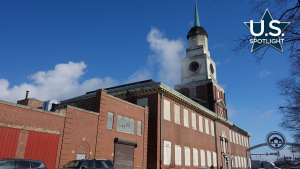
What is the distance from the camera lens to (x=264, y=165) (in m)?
56.7

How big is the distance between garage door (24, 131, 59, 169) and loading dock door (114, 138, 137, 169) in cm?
615

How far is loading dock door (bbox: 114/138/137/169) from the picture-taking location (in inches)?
822

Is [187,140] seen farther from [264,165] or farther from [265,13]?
[264,165]

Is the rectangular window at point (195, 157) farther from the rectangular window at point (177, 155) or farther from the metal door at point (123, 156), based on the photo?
the metal door at point (123, 156)

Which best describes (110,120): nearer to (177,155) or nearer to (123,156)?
(123,156)

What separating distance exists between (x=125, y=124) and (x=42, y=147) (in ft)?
28.2

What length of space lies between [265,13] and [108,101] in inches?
611

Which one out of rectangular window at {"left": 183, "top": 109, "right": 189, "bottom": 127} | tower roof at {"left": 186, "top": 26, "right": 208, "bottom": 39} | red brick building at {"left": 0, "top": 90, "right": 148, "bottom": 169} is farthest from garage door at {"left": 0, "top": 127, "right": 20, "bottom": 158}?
tower roof at {"left": 186, "top": 26, "right": 208, "bottom": 39}

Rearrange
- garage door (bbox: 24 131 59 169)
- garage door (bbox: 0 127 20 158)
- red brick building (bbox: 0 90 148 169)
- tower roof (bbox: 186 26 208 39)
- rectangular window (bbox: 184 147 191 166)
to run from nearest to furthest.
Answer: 1. garage door (bbox: 0 127 20 158)
2. red brick building (bbox: 0 90 148 169)
3. garage door (bbox: 24 131 59 169)
4. rectangular window (bbox: 184 147 191 166)
5. tower roof (bbox: 186 26 208 39)

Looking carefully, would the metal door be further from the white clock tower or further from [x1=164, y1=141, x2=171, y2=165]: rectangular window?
the white clock tower

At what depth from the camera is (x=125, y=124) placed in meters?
22.6

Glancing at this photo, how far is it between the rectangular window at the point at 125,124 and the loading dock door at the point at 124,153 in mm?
1141

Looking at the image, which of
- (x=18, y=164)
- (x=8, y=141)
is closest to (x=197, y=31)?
(x=8, y=141)

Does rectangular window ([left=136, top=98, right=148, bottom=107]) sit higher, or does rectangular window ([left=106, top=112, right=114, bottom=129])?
rectangular window ([left=136, top=98, right=148, bottom=107])
